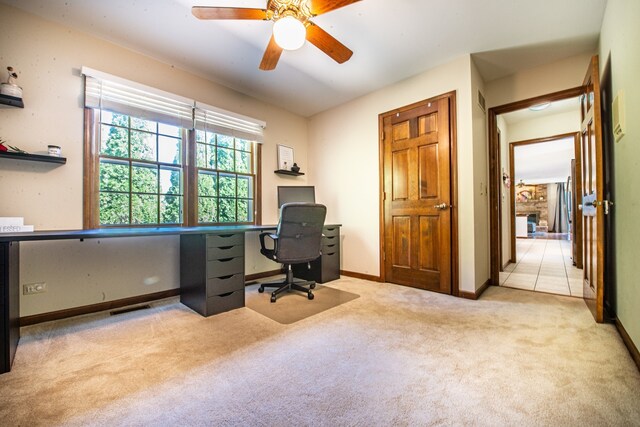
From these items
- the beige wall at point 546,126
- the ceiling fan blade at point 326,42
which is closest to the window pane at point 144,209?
the ceiling fan blade at point 326,42

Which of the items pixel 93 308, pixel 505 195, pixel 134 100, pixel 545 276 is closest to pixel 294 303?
pixel 93 308

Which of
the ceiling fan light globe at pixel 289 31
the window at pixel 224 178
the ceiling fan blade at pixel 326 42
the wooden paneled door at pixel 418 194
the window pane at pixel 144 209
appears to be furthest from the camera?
the window at pixel 224 178

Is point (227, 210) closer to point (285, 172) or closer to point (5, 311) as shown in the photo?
point (285, 172)

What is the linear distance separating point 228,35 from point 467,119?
2610 millimetres

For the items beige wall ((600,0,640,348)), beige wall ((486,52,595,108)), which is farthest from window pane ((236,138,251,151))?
beige wall ((600,0,640,348))

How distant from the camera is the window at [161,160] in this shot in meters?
2.56

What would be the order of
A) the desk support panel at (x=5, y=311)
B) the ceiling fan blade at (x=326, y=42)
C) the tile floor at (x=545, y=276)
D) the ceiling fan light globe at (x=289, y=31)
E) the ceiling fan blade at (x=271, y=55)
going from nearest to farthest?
the desk support panel at (x=5, y=311), the ceiling fan light globe at (x=289, y=31), the ceiling fan blade at (x=326, y=42), the ceiling fan blade at (x=271, y=55), the tile floor at (x=545, y=276)

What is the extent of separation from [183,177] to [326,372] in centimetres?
268

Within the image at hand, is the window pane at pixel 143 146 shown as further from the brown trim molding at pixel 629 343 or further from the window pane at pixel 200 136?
the brown trim molding at pixel 629 343

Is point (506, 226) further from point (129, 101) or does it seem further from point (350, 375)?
point (129, 101)

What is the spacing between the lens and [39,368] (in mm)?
1569

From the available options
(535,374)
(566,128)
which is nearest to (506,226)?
(566,128)

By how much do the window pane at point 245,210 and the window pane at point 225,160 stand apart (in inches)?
18.8

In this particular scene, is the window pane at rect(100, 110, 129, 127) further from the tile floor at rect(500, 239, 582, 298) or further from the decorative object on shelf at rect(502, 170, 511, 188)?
the decorative object on shelf at rect(502, 170, 511, 188)
